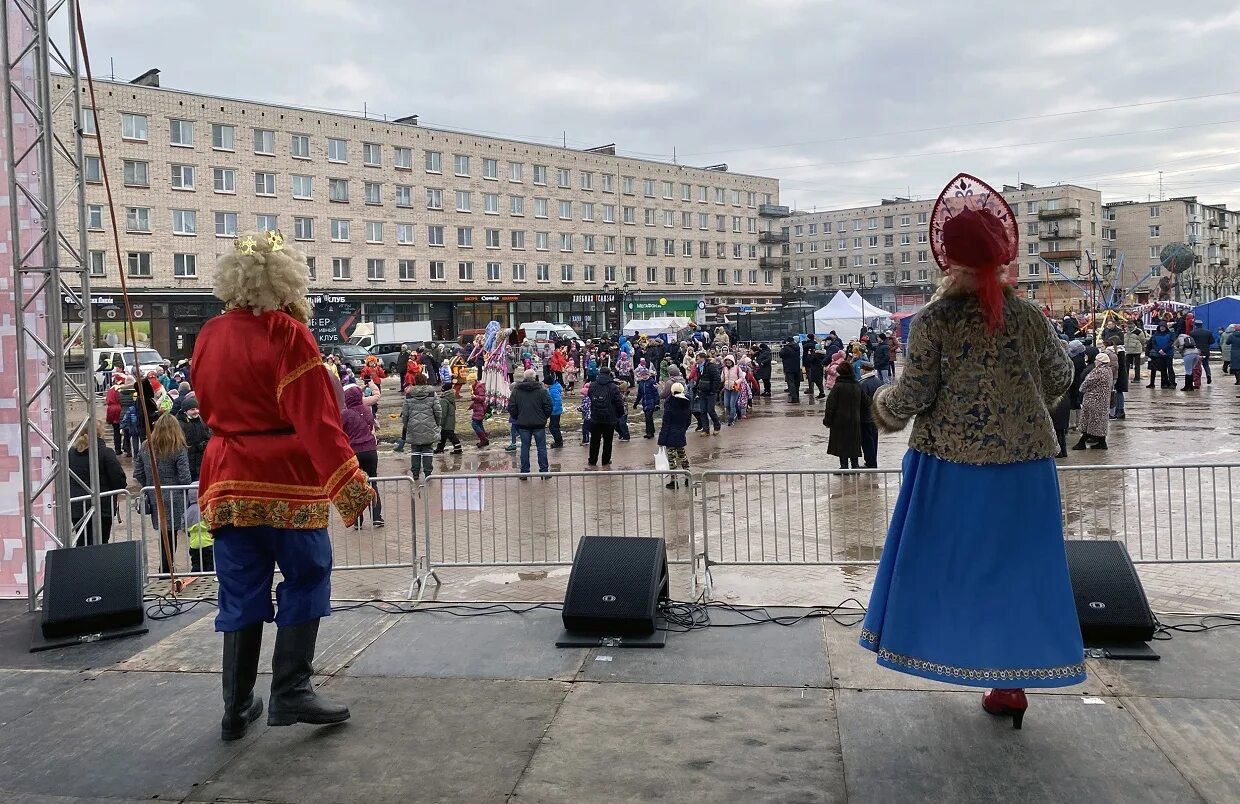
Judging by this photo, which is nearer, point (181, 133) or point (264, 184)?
point (181, 133)

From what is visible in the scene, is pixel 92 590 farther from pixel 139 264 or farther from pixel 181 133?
pixel 181 133

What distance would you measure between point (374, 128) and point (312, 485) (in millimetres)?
53100

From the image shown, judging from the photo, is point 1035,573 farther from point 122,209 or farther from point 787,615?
point 122,209

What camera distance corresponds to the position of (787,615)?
19.9ft

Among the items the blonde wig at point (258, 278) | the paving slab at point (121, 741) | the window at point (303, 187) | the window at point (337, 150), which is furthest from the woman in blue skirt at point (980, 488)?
the window at point (337, 150)

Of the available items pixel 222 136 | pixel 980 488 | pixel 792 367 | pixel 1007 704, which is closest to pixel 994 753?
pixel 1007 704

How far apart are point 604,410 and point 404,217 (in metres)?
43.6

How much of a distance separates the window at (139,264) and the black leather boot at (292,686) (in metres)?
45.9

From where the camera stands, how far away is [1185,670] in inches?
193

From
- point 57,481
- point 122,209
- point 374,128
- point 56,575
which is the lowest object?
point 56,575

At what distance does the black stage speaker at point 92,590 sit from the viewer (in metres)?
5.90

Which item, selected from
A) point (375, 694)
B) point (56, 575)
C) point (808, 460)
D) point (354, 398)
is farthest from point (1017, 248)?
point (808, 460)

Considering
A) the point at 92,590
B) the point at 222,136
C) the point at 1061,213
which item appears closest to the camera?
the point at 92,590

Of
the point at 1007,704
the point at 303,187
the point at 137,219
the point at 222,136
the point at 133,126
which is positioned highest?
the point at 222,136
